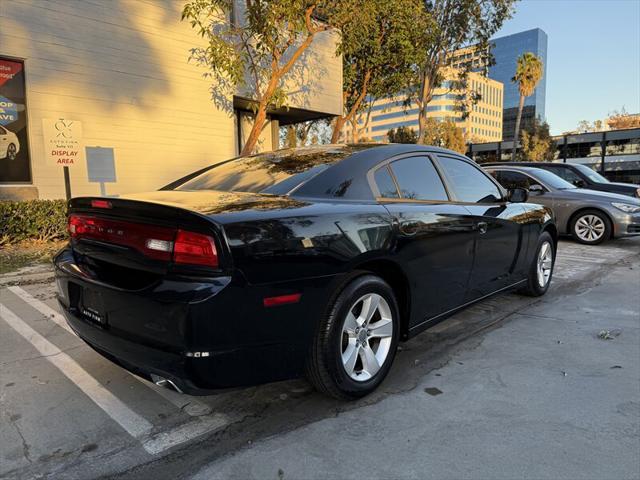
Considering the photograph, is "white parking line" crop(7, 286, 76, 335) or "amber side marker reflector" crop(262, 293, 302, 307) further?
"white parking line" crop(7, 286, 76, 335)

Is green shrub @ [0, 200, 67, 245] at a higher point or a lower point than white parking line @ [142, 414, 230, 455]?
higher

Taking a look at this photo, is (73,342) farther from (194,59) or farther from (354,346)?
(194,59)

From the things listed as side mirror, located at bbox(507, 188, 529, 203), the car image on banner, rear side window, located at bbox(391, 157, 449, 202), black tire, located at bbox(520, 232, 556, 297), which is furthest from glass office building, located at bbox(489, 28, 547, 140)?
rear side window, located at bbox(391, 157, 449, 202)

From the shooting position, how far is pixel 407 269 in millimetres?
3041

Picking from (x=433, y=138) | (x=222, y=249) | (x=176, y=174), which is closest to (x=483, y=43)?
(x=176, y=174)

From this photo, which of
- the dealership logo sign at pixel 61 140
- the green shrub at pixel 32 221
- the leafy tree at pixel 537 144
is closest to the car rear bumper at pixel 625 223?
the dealership logo sign at pixel 61 140

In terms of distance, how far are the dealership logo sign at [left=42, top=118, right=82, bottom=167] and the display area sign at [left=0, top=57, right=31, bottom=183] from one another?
1837 millimetres

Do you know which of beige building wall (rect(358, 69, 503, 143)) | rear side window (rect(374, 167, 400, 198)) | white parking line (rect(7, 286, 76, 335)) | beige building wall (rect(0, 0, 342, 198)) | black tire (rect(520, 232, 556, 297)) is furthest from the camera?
beige building wall (rect(358, 69, 503, 143))

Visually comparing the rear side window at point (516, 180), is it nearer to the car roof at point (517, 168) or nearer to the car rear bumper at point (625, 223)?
the car roof at point (517, 168)

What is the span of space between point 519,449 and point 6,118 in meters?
9.56

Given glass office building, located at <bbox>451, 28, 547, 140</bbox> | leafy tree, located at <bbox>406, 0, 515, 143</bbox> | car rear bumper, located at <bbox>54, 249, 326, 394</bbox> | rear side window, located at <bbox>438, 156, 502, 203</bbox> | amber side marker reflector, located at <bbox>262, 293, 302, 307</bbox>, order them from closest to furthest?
car rear bumper, located at <bbox>54, 249, 326, 394</bbox> < amber side marker reflector, located at <bbox>262, 293, 302, 307</bbox> < rear side window, located at <bbox>438, 156, 502, 203</bbox> < leafy tree, located at <bbox>406, 0, 515, 143</bbox> < glass office building, located at <bbox>451, 28, 547, 140</bbox>

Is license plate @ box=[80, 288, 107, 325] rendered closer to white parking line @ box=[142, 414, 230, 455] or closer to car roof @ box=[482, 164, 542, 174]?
white parking line @ box=[142, 414, 230, 455]

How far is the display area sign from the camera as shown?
8.40 meters

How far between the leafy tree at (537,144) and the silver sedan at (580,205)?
1629 inches
